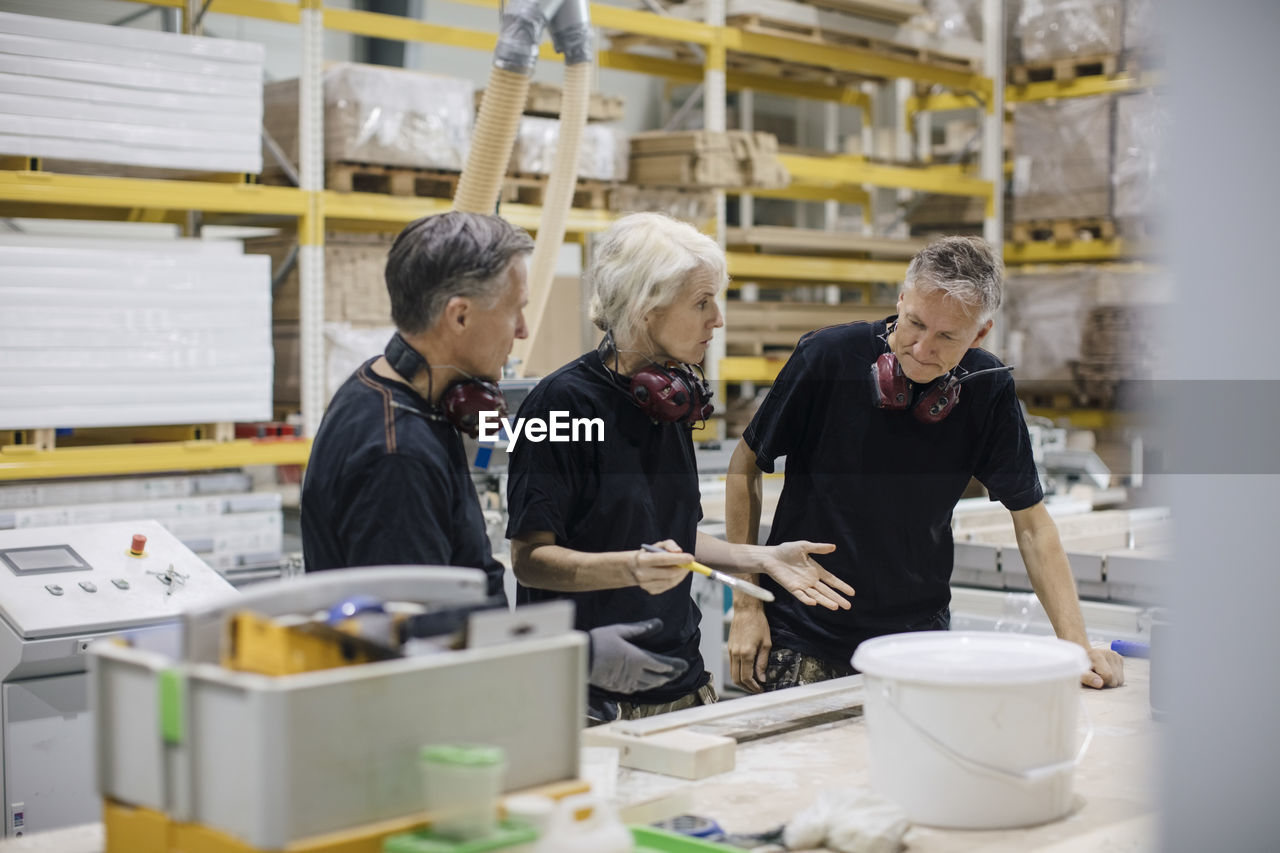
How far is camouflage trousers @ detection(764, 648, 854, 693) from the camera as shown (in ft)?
10.7

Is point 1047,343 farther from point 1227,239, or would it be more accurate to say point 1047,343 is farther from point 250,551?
point 1227,239

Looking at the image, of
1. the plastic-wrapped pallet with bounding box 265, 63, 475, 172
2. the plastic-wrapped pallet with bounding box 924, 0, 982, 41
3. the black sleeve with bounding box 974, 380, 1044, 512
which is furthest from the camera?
the plastic-wrapped pallet with bounding box 924, 0, 982, 41

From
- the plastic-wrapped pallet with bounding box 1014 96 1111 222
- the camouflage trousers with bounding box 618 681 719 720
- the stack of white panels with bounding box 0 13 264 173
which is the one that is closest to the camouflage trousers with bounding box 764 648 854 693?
the camouflage trousers with bounding box 618 681 719 720

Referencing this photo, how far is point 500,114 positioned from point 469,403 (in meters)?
2.83

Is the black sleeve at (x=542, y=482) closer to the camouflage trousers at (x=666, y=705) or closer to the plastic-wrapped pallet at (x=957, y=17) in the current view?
the camouflage trousers at (x=666, y=705)

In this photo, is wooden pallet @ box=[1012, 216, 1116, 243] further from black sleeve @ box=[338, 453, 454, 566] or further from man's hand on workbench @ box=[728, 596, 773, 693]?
black sleeve @ box=[338, 453, 454, 566]

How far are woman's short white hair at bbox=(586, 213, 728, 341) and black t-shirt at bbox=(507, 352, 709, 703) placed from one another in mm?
119

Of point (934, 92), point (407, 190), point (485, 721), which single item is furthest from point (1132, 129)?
point (485, 721)

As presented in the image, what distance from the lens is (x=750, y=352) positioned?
305 inches

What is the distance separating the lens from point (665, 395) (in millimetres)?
2830

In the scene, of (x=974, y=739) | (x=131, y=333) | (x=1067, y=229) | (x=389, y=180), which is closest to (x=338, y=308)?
(x=389, y=180)

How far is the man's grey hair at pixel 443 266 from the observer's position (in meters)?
2.30

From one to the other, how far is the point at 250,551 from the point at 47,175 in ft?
5.31

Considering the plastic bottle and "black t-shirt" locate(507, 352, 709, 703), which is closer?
the plastic bottle
